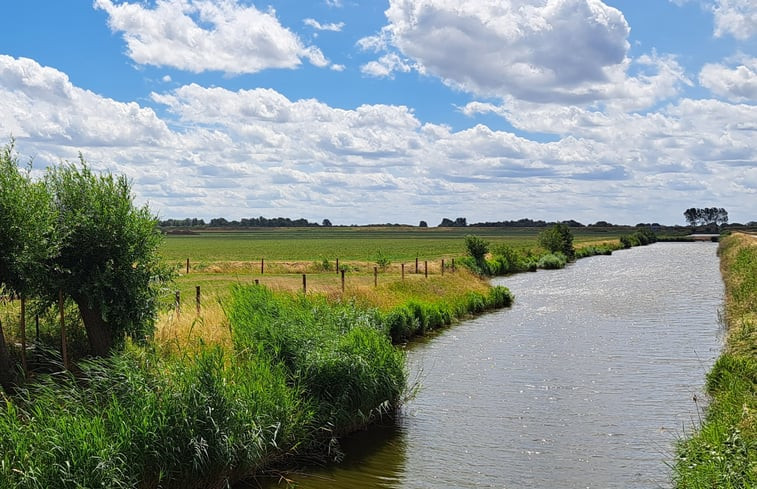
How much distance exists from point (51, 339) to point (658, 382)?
15851mm

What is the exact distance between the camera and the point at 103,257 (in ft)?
45.5

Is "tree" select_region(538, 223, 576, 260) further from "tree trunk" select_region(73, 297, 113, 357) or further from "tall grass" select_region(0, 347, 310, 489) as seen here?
"tall grass" select_region(0, 347, 310, 489)

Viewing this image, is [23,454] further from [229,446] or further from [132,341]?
[132,341]

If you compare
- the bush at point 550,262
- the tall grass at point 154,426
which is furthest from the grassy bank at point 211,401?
the bush at point 550,262

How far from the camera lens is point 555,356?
76.2ft

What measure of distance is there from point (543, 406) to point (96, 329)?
34.7ft

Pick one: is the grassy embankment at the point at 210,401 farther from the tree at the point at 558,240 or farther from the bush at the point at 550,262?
the tree at the point at 558,240

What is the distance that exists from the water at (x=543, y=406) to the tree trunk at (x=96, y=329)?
203 inches

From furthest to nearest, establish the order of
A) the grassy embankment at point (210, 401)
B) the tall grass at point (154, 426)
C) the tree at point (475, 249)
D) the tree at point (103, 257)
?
the tree at point (475, 249) → the tree at point (103, 257) → the grassy embankment at point (210, 401) → the tall grass at point (154, 426)

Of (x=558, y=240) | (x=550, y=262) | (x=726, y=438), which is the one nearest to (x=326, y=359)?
(x=726, y=438)

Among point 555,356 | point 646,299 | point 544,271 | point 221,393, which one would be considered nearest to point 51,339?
point 221,393

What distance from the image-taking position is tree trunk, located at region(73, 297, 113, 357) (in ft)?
45.5

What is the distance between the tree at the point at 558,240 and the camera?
261 ft

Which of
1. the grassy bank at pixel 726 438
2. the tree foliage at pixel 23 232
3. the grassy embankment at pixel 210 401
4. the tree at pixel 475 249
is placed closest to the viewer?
the grassy embankment at pixel 210 401
